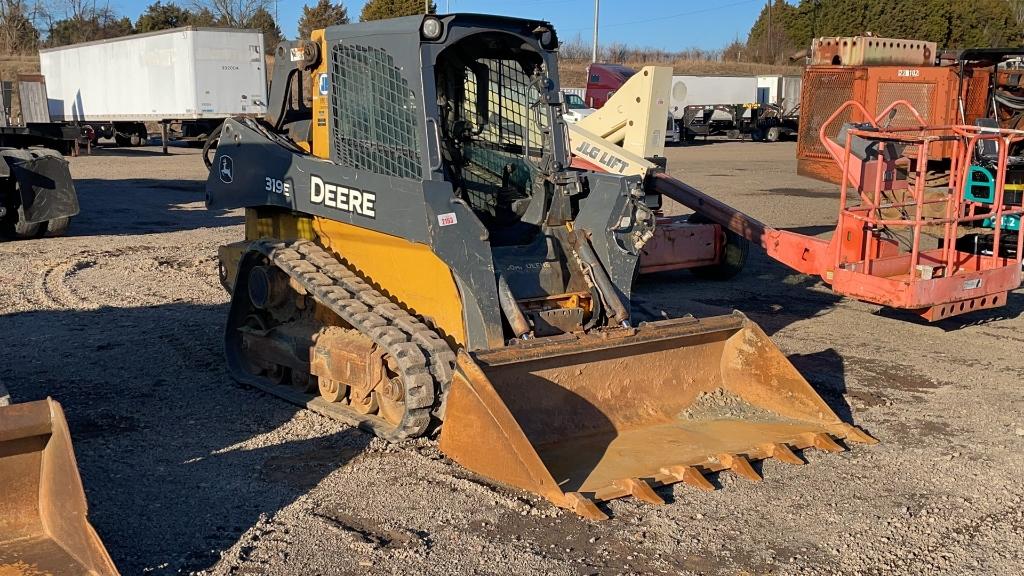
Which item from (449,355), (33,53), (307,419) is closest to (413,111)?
(449,355)

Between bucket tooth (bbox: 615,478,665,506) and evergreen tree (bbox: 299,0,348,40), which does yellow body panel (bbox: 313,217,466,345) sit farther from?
evergreen tree (bbox: 299,0,348,40)

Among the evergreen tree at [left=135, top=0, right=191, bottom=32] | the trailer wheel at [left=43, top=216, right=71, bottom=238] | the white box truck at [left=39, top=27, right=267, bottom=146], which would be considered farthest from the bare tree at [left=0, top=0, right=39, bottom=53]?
the trailer wheel at [left=43, top=216, right=71, bottom=238]

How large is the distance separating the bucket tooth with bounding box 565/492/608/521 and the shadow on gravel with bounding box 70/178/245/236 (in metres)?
11.2

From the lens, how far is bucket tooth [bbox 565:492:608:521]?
16.9 ft

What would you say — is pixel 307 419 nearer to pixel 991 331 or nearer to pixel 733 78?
pixel 991 331


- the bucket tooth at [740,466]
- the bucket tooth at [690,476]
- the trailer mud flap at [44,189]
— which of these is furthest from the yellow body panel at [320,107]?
the trailer mud flap at [44,189]

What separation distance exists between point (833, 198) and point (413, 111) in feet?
51.3

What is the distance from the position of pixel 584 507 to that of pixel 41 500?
8.18 ft

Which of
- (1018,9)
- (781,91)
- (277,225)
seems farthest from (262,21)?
(277,225)

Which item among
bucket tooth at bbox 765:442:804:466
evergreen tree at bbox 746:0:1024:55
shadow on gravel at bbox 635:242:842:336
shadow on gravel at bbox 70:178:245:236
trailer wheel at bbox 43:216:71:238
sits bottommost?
shadow on gravel at bbox 635:242:842:336

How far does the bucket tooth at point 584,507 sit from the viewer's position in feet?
16.9

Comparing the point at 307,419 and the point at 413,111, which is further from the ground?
the point at 413,111

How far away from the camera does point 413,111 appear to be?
644 centimetres

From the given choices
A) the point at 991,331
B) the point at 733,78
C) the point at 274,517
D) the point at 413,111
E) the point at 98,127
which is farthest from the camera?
the point at 733,78
